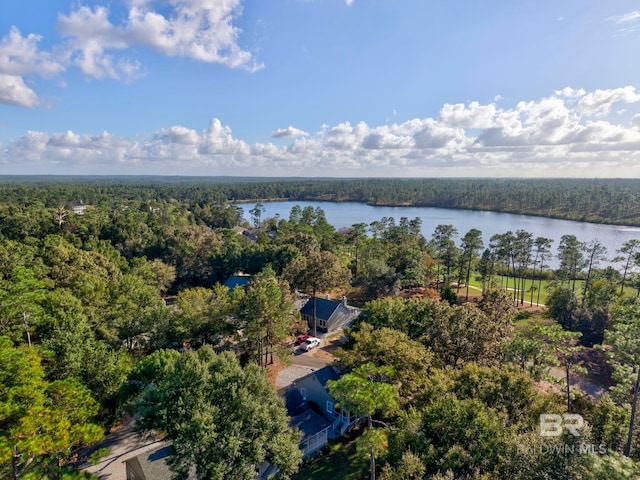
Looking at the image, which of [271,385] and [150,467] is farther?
[271,385]

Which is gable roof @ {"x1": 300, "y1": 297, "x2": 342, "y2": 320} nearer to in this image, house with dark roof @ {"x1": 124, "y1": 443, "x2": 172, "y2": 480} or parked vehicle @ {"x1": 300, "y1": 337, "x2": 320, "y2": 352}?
parked vehicle @ {"x1": 300, "y1": 337, "x2": 320, "y2": 352}

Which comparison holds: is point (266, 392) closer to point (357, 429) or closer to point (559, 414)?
point (357, 429)

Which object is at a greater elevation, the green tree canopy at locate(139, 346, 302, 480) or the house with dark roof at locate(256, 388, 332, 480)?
the green tree canopy at locate(139, 346, 302, 480)

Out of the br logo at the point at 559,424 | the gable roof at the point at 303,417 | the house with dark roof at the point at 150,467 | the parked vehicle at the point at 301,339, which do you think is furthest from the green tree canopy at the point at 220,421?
the parked vehicle at the point at 301,339

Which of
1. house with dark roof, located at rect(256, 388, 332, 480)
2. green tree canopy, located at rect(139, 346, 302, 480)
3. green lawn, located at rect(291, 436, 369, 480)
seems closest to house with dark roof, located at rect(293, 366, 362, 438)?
house with dark roof, located at rect(256, 388, 332, 480)

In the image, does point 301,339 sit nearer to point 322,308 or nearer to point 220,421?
point 322,308

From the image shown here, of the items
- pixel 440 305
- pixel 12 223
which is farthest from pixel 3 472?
pixel 12 223

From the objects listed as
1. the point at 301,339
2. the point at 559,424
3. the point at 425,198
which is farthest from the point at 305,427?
the point at 425,198
